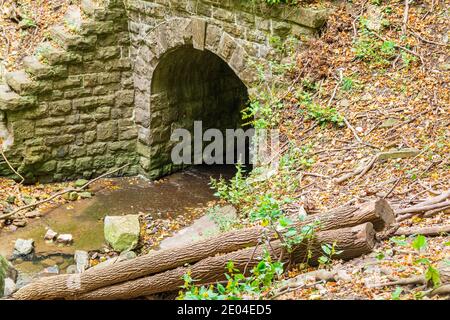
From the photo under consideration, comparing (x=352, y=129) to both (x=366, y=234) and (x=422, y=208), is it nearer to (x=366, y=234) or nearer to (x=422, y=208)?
(x=422, y=208)

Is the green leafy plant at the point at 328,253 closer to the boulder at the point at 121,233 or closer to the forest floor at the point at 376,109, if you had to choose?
the forest floor at the point at 376,109

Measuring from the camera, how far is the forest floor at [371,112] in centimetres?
588

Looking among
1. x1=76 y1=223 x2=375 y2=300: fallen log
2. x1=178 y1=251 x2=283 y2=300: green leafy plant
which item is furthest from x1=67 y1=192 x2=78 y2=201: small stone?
x1=178 y1=251 x2=283 y2=300: green leafy plant

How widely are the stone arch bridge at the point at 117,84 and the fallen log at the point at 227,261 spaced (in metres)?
3.61

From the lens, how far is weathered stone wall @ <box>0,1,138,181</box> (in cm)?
914

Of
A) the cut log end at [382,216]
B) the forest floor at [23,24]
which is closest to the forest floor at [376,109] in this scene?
the cut log end at [382,216]

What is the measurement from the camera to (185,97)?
10227 mm

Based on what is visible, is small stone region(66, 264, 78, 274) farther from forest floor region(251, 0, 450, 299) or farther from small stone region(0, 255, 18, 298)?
forest floor region(251, 0, 450, 299)

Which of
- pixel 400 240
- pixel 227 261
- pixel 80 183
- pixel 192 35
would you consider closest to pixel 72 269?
pixel 80 183

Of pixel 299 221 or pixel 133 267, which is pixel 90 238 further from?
pixel 299 221

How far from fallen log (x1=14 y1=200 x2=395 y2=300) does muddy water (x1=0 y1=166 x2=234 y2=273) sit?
82.2 inches

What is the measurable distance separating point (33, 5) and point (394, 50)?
18.2ft

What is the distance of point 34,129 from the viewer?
30.5ft

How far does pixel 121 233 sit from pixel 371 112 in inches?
132
